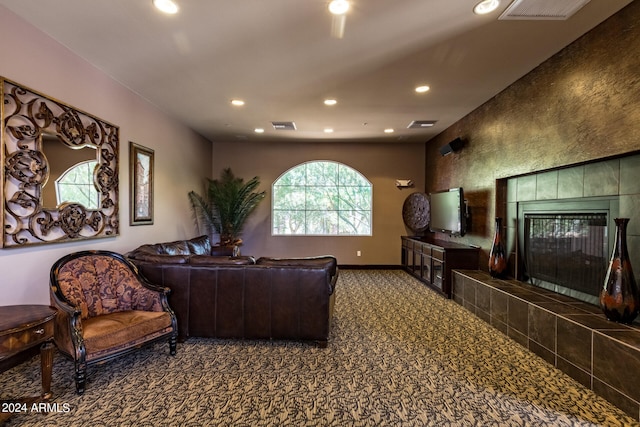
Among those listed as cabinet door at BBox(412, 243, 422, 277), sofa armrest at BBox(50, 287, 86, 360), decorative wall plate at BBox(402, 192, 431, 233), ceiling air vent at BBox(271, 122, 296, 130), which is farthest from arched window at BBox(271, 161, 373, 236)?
sofa armrest at BBox(50, 287, 86, 360)

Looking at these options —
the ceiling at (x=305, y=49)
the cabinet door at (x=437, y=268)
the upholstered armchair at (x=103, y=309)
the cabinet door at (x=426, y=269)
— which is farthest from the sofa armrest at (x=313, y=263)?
the cabinet door at (x=426, y=269)

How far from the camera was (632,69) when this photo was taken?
227 cm

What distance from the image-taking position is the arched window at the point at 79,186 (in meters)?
2.82

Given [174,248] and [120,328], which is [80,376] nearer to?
[120,328]

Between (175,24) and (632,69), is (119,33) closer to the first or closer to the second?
(175,24)

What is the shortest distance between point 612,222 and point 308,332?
286cm

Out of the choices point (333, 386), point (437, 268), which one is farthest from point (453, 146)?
point (333, 386)

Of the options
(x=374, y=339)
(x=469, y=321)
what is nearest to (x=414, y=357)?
(x=374, y=339)

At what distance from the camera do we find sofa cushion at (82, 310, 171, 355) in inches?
88.3

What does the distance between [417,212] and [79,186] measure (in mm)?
5768

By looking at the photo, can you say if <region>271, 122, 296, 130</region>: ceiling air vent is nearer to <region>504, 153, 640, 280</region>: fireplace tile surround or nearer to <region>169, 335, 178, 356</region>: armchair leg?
<region>504, 153, 640, 280</region>: fireplace tile surround

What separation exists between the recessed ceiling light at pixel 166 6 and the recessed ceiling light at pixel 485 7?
225 cm

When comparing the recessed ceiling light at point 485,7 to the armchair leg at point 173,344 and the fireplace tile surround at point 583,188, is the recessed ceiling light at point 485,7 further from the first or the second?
the armchair leg at point 173,344

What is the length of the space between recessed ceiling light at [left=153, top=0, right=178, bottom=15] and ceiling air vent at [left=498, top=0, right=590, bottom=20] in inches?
98.7
